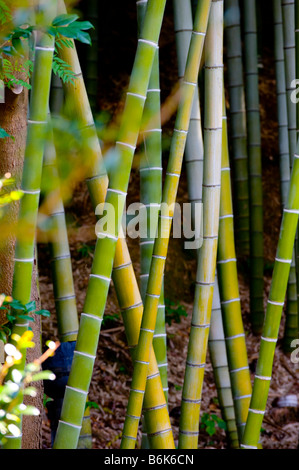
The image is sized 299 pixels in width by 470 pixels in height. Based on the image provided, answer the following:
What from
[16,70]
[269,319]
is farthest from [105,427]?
[16,70]

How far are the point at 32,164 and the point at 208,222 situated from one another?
0.49m

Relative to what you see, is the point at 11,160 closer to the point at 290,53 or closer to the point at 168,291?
the point at 290,53

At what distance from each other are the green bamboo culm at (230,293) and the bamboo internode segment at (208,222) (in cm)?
16

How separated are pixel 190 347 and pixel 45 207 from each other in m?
0.55

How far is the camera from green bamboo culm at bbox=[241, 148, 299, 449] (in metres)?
1.32

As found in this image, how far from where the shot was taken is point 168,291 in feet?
10.4

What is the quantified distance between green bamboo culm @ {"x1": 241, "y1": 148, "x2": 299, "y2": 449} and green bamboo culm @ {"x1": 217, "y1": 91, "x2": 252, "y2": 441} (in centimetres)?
20

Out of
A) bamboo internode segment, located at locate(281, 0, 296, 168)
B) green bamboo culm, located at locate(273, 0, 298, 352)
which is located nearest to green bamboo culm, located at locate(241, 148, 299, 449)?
bamboo internode segment, located at locate(281, 0, 296, 168)

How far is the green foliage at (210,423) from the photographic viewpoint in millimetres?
2227

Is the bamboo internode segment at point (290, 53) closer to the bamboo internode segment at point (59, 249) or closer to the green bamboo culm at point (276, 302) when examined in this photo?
the green bamboo culm at point (276, 302)

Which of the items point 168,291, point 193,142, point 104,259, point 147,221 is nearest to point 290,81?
point 193,142

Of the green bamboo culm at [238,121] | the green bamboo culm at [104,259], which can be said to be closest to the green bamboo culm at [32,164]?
the green bamboo culm at [104,259]
